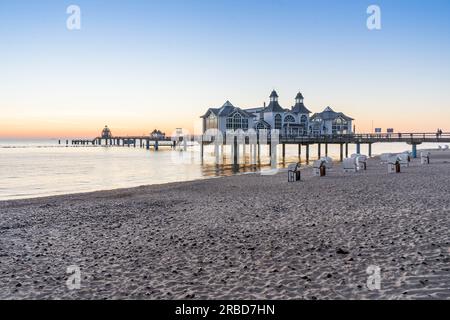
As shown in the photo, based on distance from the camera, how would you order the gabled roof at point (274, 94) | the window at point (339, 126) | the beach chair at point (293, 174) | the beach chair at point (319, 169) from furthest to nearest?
the window at point (339, 126) → the gabled roof at point (274, 94) → the beach chair at point (319, 169) → the beach chair at point (293, 174)

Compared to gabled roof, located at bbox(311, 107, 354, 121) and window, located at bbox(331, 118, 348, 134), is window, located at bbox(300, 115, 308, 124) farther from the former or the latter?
window, located at bbox(331, 118, 348, 134)

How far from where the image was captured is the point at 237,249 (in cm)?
809

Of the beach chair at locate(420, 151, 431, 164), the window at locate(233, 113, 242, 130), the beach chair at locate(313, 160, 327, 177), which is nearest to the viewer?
the beach chair at locate(313, 160, 327, 177)

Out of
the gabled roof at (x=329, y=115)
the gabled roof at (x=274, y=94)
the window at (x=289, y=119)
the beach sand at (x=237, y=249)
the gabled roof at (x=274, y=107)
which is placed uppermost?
the gabled roof at (x=274, y=94)

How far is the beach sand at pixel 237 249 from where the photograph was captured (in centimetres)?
600

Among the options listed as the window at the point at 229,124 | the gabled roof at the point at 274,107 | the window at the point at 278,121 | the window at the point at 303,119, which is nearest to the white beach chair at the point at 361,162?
the window at the point at 229,124

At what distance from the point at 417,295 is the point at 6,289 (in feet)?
20.9

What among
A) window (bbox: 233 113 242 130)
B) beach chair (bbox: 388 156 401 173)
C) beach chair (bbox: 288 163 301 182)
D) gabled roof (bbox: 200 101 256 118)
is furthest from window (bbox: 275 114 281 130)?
beach chair (bbox: 288 163 301 182)

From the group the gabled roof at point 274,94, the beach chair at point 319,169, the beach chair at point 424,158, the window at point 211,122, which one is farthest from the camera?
the gabled roof at point 274,94

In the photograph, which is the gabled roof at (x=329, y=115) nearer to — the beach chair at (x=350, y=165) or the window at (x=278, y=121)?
the window at (x=278, y=121)

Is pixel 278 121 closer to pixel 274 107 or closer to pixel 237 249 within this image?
pixel 274 107

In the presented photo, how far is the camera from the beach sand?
6.00 m

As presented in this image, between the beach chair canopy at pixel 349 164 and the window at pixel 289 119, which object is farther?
the window at pixel 289 119
